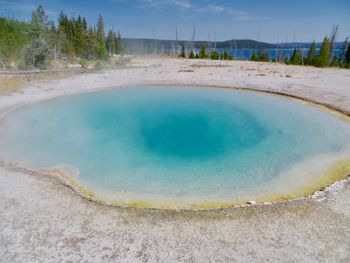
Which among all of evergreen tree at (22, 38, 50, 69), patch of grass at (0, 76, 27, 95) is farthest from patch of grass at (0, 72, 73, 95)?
evergreen tree at (22, 38, 50, 69)

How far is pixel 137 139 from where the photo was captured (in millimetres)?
12484

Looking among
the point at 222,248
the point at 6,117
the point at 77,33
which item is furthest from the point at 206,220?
the point at 77,33

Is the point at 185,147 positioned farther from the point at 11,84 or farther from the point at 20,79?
the point at 20,79

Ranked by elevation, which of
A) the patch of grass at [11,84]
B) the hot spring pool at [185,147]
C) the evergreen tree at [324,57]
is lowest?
the hot spring pool at [185,147]

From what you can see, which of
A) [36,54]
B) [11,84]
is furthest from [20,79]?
[36,54]

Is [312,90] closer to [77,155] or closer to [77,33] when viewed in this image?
[77,155]

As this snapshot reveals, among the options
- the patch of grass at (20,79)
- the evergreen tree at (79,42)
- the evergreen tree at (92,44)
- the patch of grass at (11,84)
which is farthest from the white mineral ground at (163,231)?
the evergreen tree at (92,44)

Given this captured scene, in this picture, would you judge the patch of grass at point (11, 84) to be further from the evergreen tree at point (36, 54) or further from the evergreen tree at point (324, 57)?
the evergreen tree at point (324, 57)

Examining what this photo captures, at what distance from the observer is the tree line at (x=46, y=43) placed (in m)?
31.5

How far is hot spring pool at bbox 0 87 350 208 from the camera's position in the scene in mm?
7891

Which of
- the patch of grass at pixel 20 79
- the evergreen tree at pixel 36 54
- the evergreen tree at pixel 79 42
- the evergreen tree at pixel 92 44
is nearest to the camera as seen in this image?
the patch of grass at pixel 20 79

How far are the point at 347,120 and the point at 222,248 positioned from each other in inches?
498

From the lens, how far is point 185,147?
11.4 meters

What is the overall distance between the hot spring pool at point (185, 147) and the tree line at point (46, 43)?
1703cm
